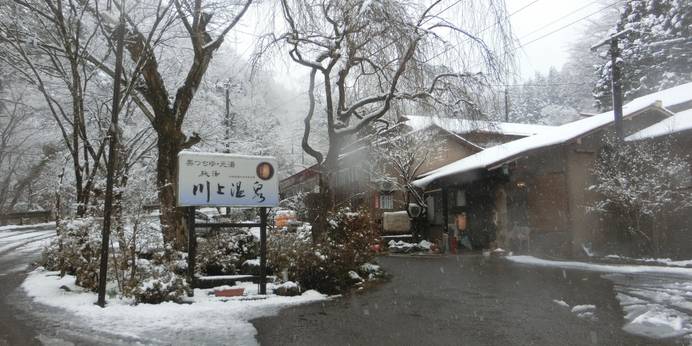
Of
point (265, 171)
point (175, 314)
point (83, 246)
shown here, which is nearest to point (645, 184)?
point (265, 171)

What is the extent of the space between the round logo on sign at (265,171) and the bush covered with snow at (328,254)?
1.72m

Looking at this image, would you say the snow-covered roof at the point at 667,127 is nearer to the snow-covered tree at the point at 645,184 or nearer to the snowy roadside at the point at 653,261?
the snow-covered tree at the point at 645,184

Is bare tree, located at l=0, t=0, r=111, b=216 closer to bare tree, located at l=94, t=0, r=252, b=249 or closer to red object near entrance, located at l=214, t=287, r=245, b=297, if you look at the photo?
bare tree, located at l=94, t=0, r=252, b=249

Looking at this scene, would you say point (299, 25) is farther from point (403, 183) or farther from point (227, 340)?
point (403, 183)

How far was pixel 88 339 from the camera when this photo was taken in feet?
20.9

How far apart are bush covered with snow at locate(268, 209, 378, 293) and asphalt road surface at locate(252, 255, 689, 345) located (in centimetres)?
73

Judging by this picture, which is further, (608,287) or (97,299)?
(608,287)

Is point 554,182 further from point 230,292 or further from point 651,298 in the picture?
point 230,292

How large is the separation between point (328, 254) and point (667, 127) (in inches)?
540

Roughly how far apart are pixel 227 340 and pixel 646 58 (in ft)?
117

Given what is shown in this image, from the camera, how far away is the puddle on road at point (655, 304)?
22.9ft

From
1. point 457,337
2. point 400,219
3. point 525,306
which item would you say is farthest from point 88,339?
point 400,219

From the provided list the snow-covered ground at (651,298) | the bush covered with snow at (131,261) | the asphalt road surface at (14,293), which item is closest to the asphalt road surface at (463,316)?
the snow-covered ground at (651,298)

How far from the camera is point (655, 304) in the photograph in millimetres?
8672
